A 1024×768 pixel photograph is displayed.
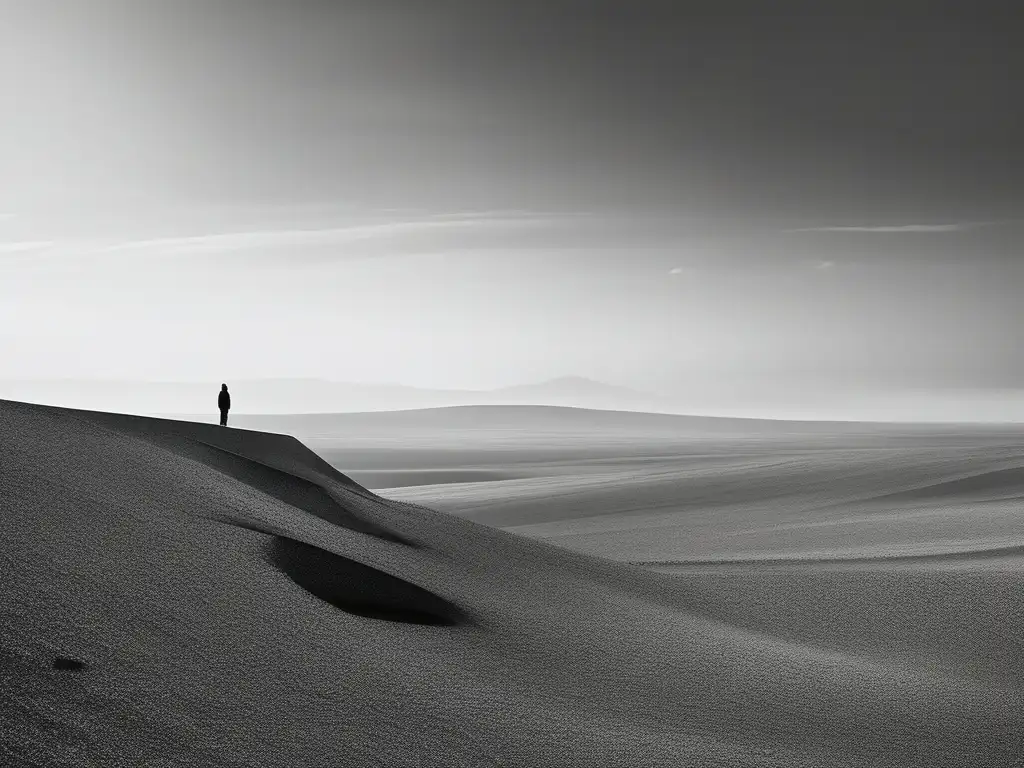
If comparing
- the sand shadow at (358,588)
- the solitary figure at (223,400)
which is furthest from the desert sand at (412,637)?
the solitary figure at (223,400)

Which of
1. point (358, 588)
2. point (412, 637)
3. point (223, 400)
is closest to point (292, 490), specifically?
point (358, 588)

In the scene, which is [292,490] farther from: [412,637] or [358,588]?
[412,637]

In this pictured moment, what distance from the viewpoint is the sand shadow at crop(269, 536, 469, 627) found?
595 cm

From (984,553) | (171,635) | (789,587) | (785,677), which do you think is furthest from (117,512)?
(984,553)

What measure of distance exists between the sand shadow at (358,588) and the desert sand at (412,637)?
0.02m

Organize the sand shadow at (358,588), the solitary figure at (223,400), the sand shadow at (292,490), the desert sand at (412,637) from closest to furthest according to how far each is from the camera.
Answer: the desert sand at (412,637)
the sand shadow at (358,588)
the sand shadow at (292,490)
the solitary figure at (223,400)

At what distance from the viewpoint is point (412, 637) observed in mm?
5496

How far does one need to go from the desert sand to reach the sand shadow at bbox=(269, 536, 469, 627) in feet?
0.07

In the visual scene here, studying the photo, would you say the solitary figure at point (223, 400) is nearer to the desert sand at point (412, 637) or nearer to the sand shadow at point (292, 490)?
the desert sand at point (412, 637)

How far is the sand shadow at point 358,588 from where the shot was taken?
19.5 feet

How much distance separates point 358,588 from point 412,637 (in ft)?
2.74

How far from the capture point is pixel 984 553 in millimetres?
11016

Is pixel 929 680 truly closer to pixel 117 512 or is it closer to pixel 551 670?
pixel 551 670

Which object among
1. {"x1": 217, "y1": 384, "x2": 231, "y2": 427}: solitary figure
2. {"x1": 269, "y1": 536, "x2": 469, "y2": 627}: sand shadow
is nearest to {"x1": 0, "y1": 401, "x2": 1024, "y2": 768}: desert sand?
{"x1": 269, "y1": 536, "x2": 469, "y2": 627}: sand shadow
